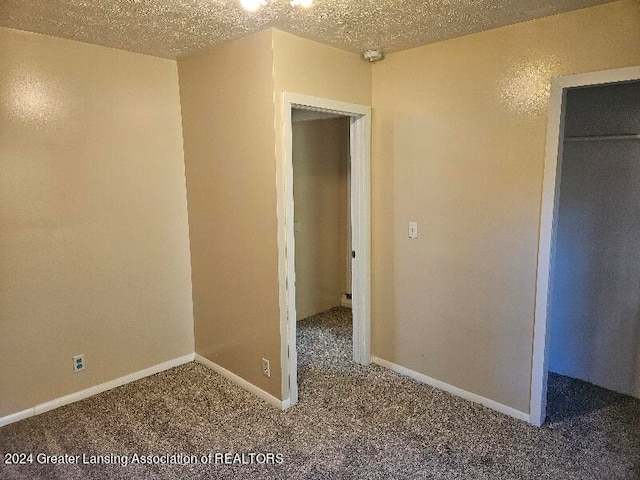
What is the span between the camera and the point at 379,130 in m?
3.21

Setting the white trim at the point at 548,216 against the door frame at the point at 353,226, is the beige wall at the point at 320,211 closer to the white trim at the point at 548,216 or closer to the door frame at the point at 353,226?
the door frame at the point at 353,226

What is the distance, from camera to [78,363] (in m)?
2.98

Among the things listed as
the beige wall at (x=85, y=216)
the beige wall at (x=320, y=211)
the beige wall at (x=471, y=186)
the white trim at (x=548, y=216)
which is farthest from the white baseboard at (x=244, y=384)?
the white trim at (x=548, y=216)

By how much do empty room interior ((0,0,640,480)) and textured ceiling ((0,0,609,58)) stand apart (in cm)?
2

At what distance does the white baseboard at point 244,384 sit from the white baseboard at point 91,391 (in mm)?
194

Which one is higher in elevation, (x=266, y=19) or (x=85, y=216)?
(x=266, y=19)

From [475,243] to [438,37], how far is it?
133cm

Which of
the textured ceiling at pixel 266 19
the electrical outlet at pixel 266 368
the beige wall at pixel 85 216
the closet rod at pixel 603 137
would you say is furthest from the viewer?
the electrical outlet at pixel 266 368

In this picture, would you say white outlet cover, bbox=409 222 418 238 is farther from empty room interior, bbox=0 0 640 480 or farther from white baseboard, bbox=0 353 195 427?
white baseboard, bbox=0 353 195 427

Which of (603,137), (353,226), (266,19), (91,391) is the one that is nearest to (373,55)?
(266,19)

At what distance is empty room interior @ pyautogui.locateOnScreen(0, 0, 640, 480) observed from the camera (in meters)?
2.36

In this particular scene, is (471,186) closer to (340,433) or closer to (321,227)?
(340,433)

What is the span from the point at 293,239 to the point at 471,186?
3.91ft

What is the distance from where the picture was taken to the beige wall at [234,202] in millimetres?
2705
